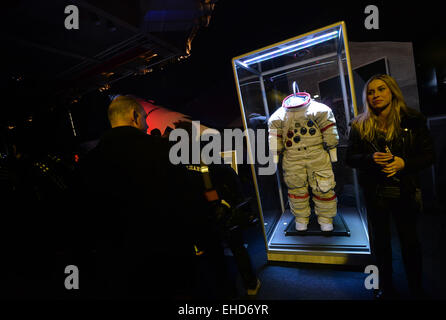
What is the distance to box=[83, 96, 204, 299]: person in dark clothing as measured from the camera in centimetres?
106

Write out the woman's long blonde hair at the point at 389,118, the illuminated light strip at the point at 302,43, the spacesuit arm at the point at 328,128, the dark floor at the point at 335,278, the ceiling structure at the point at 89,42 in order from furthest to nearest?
the ceiling structure at the point at 89,42 < the spacesuit arm at the point at 328,128 < the illuminated light strip at the point at 302,43 < the dark floor at the point at 335,278 < the woman's long blonde hair at the point at 389,118

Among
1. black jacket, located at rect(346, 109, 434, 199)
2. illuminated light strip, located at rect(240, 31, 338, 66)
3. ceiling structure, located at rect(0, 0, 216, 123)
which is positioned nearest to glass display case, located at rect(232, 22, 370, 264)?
illuminated light strip, located at rect(240, 31, 338, 66)

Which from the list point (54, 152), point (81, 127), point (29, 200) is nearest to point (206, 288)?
point (29, 200)

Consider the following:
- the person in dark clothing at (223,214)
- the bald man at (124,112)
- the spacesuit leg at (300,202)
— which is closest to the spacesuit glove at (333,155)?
the spacesuit leg at (300,202)

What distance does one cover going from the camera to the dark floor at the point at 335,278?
5.67ft

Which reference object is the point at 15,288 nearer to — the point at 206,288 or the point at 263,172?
the point at 206,288

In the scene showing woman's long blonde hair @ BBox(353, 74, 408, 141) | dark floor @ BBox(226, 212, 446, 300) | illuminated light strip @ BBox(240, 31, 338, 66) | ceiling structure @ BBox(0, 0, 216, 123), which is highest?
ceiling structure @ BBox(0, 0, 216, 123)

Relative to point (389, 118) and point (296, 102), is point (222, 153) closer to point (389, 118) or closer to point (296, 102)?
point (296, 102)

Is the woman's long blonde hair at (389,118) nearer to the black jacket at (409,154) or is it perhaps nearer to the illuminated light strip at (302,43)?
the black jacket at (409,154)

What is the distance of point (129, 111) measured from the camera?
124cm

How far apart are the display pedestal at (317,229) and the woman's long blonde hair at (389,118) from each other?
4.40ft

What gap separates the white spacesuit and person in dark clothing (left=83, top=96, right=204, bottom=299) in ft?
4.92

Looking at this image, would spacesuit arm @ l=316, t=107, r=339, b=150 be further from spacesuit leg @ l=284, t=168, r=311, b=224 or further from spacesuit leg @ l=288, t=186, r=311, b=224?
spacesuit leg @ l=288, t=186, r=311, b=224

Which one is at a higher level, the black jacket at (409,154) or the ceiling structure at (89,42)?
the ceiling structure at (89,42)
